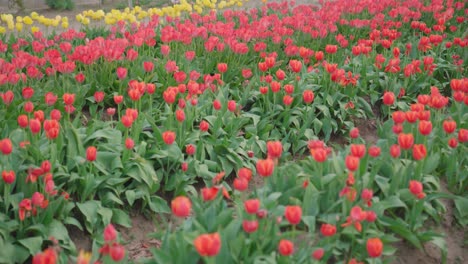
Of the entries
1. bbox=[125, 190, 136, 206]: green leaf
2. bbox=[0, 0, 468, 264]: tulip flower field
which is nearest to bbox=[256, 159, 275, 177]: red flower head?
bbox=[0, 0, 468, 264]: tulip flower field

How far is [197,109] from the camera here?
4.30 m

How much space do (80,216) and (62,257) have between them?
0.67 meters

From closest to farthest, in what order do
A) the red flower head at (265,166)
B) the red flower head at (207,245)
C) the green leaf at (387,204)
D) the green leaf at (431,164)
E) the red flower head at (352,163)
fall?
the red flower head at (207,245)
the red flower head at (265,166)
the red flower head at (352,163)
the green leaf at (387,204)
the green leaf at (431,164)

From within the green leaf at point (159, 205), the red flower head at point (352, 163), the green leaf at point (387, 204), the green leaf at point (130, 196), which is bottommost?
the green leaf at point (159, 205)

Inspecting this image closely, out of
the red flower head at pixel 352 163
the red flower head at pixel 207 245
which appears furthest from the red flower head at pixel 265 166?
the red flower head at pixel 207 245

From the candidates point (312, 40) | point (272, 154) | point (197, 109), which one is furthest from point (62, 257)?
point (312, 40)

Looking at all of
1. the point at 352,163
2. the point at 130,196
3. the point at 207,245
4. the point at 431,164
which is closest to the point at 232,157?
the point at 130,196

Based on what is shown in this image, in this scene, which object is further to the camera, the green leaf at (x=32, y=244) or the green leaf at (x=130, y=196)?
the green leaf at (x=130, y=196)

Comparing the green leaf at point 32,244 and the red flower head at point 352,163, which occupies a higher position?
the red flower head at point 352,163

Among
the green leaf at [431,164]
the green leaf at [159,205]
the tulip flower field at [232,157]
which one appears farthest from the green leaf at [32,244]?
the green leaf at [431,164]

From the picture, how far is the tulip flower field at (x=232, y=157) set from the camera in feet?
8.28

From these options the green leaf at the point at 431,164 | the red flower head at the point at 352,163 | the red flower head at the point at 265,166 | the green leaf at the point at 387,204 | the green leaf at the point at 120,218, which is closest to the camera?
the red flower head at the point at 265,166

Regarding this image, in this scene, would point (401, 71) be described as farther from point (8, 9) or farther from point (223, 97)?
point (8, 9)

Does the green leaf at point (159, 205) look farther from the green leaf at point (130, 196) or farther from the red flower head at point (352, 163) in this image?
the red flower head at point (352, 163)
